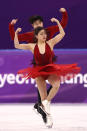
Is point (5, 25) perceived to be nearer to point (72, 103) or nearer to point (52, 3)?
point (52, 3)

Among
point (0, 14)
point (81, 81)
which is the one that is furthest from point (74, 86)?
point (0, 14)

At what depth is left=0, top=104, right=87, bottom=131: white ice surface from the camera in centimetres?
513

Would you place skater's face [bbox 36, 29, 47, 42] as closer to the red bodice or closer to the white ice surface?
the red bodice

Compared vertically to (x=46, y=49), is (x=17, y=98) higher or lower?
lower

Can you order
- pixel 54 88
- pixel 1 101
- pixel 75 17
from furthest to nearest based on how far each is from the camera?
pixel 75 17
pixel 1 101
pixel 54 88

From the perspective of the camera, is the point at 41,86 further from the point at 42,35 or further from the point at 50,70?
the point at 42,35

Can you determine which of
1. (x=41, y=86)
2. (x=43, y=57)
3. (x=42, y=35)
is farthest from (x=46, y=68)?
A: (x=42, y=35)

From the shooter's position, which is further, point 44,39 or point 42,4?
point 42,4

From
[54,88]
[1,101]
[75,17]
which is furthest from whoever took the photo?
[75,17]

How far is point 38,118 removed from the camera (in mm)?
5957

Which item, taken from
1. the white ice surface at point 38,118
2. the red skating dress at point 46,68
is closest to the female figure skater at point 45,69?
the red skating dress at point 46,68

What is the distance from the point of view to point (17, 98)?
24.1 feet

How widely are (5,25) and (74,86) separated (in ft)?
8.48

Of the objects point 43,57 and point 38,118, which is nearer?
point 43,57
